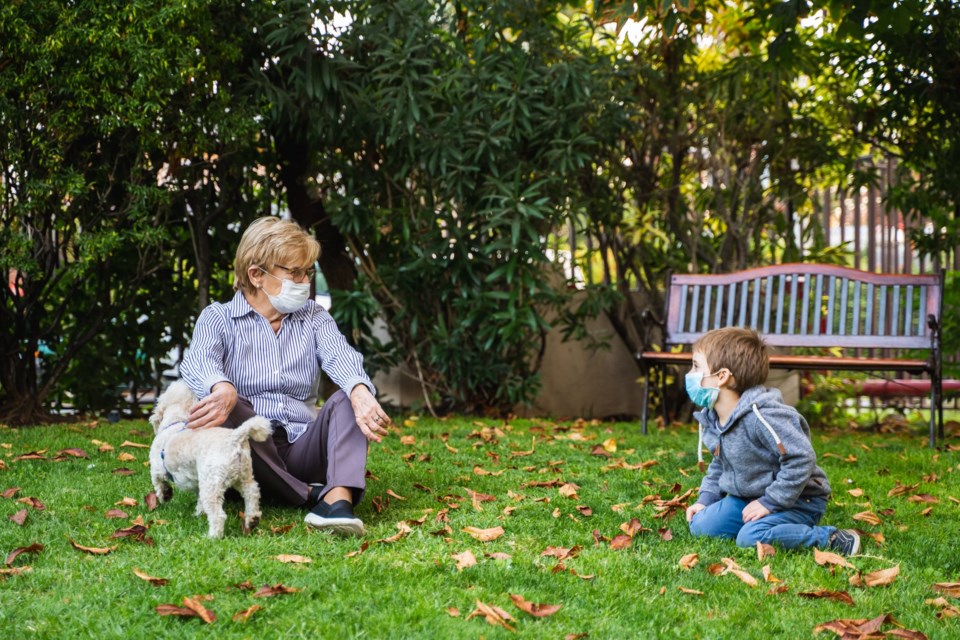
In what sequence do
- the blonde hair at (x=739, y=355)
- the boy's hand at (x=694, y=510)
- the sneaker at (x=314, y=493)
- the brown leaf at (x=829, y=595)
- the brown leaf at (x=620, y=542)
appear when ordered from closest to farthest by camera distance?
the brown leaf at (x=829, y=595), the brown leaf at (x=620, y=542), the blonde hair at (x=739, y=355), the boy's hand at (x=694, y=510), the sneaker at (x=314, y=493)

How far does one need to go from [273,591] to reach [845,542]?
2.00 metres

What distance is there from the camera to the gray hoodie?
3570mm

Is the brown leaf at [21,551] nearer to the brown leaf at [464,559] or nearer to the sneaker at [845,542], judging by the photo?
the brown leaf at [464,559]

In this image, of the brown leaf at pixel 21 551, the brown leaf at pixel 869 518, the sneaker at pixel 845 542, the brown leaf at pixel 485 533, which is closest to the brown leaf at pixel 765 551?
the sneaker at pixel 845 542

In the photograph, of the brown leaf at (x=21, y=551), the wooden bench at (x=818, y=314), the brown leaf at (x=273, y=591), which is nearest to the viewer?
the brown leaf at (x=273, y=591)

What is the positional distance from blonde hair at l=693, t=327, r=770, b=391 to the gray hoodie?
0.06 meters

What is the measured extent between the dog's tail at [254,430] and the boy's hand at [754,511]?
1.75 meters

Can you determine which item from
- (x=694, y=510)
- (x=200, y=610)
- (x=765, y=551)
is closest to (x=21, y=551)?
(x=200, y=610)

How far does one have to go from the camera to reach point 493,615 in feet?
9.12

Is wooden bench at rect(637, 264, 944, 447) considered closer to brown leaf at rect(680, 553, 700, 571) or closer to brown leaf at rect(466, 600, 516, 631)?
brown leaf at rect(680, 553, 700, 571)

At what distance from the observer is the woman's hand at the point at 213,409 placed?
3654mm

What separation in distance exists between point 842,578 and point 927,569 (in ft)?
1.20

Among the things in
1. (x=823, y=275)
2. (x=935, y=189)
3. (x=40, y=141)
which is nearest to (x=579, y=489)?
(x=823, y=275)

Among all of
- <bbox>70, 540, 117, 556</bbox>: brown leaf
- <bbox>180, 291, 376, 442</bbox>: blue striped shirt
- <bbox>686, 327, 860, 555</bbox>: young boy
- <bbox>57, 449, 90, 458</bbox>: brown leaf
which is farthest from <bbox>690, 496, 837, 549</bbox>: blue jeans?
<bbox>57, 449, 90, 458</bbox>: brown leaf
